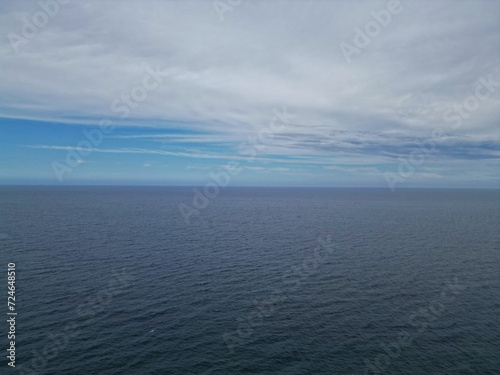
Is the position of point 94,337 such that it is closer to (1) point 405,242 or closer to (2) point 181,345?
(2) point 181,345

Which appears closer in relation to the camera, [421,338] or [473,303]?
[421,338]

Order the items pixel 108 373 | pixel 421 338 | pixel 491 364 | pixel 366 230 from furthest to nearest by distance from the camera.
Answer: pixel 366 230, pixel 421 338, pixel 491 364, pixel 108 373

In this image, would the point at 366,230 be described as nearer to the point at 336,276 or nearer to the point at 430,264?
the point at 430,264

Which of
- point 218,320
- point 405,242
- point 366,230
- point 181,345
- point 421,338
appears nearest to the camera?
point 181,345

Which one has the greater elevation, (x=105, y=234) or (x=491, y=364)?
(x=105, y=234)

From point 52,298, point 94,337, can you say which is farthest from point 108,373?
point 52,298

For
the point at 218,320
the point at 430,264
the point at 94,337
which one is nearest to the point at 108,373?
the point at 94,337

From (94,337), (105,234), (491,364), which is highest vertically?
(105,234)
